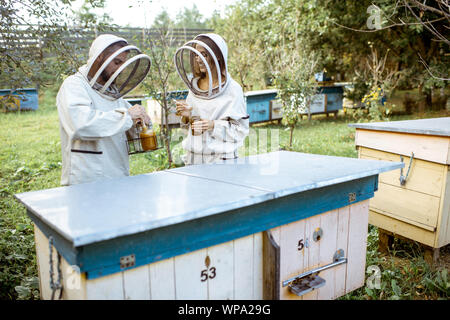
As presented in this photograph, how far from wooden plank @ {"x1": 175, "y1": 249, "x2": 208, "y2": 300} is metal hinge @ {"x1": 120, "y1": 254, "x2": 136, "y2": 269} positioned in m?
0.19

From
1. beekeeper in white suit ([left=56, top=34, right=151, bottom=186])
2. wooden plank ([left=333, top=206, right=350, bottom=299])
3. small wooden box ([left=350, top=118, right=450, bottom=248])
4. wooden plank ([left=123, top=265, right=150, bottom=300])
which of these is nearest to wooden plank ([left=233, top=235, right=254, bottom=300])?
wooden plank ([left=123, top=265, right=150, bottom=300])

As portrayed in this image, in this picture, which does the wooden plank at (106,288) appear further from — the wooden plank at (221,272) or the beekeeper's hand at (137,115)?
the beekeeper's hand at (137,115)

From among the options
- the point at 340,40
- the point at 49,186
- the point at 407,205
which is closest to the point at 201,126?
the point at 407,205

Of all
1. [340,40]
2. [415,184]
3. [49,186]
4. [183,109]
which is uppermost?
[340,40]

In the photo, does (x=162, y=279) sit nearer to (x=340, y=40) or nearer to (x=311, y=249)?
(x=311, y=249)

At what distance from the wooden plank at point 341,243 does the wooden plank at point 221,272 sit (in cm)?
74

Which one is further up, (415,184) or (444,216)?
(415,184)

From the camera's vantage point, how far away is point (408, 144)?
2910 mm

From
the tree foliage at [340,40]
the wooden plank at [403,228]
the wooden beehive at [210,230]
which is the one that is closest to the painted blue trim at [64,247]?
the wooden beehive at [210,230]

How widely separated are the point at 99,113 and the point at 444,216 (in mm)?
2538

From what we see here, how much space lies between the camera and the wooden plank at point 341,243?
6.71ft

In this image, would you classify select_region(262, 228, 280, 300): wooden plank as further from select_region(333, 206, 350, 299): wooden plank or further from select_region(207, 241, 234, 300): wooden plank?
select_region(333, 206, 350, 299): wooden plank

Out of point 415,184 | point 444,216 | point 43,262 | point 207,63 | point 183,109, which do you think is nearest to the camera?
point 43,262

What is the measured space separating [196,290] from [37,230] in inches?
31.7
